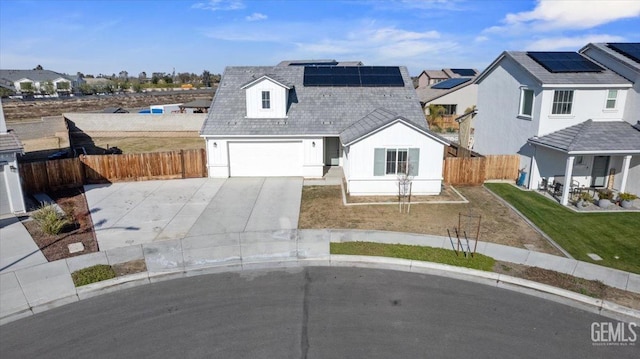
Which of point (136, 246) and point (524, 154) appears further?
point (524, 154)

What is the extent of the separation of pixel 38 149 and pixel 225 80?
17.8m

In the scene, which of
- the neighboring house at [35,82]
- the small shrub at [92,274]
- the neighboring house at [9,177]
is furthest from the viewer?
the neighboring house at [35,82]

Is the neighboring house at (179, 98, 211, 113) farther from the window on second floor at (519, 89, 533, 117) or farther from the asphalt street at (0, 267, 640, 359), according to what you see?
the asphalt street at (0, 267, 640, 359)

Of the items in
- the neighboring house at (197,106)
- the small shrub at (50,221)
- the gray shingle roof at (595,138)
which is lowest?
the small shrub at (50,221)

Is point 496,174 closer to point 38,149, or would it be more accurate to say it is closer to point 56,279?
point 56,279

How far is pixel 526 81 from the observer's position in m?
22.0

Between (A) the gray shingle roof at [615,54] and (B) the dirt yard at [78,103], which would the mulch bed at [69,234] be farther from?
(B) the dirt yard at [78,103]

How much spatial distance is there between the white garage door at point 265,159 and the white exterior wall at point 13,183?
1011cm

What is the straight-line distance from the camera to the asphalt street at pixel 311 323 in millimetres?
9266

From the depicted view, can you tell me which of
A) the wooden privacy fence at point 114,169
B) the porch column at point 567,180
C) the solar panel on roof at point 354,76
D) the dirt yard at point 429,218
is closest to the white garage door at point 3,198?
the wooden privacy fence at point 114,169

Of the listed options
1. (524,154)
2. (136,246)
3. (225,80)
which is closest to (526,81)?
(524,154)

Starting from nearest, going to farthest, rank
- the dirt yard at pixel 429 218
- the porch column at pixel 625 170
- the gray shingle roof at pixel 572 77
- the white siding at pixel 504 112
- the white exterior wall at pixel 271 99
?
the dirt yard at pixel 429 218
the porch column at pixel 625 170
the gray shingle roof at pixel 572 77
the white siding at pixel 504 112
the white exterior wall at pixel 271 99

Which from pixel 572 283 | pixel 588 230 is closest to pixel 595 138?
pixel 588 230

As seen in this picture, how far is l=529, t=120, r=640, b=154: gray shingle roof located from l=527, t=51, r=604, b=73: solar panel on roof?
9.57 feet
